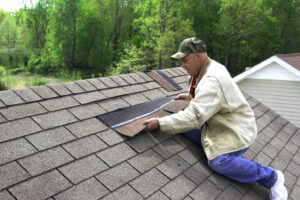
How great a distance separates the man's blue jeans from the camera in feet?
8.69

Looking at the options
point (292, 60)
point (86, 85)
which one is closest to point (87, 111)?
point (86, 85)

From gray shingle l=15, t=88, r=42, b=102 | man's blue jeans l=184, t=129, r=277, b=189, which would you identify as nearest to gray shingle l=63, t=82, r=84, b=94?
gray shingle l=15, t=88, r=42, b=102

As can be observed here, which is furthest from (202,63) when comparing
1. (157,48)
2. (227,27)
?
(227,27)

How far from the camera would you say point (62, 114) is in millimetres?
2592

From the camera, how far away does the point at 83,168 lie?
2.10 meters

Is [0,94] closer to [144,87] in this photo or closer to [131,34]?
[144,87]

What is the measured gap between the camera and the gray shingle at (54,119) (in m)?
2.39

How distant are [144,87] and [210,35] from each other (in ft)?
111

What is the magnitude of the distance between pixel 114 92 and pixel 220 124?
137 cm

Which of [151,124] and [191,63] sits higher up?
[191,63]

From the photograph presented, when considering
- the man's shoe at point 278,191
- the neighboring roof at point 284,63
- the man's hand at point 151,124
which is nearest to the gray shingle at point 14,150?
the man's hand at point 151,124

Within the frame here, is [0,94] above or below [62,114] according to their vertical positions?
above

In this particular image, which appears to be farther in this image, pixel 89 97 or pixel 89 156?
pixel 89 97

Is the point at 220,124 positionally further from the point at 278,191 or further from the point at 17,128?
the point at 17,128
